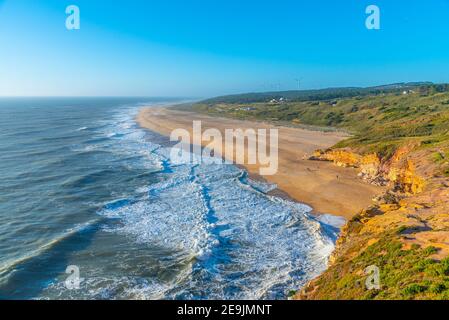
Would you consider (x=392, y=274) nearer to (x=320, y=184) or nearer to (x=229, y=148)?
(x=320, y=184)

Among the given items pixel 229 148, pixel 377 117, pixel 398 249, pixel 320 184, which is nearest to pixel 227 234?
pixel 398 249

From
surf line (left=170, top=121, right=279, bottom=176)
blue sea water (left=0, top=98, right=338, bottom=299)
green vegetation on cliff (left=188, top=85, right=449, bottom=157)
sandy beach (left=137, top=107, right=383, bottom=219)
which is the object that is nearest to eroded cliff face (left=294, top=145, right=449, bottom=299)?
blue sea water (left=0, top=98, right=338, bottom=299)

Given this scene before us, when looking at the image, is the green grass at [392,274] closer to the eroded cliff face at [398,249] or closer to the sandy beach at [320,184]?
the eroded cliff face at [398,249]

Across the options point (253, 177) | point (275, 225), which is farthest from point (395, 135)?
point (275, 225)

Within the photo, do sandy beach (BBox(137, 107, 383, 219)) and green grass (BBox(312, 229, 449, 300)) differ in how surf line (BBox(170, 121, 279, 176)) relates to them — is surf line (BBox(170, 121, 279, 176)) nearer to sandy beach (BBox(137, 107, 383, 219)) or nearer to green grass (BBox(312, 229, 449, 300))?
sandy beach (BBox(137, 107, 383, 219))

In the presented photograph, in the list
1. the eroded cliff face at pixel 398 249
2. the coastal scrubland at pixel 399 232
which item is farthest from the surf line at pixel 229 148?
the eroded cliff face at pixel 398 249
